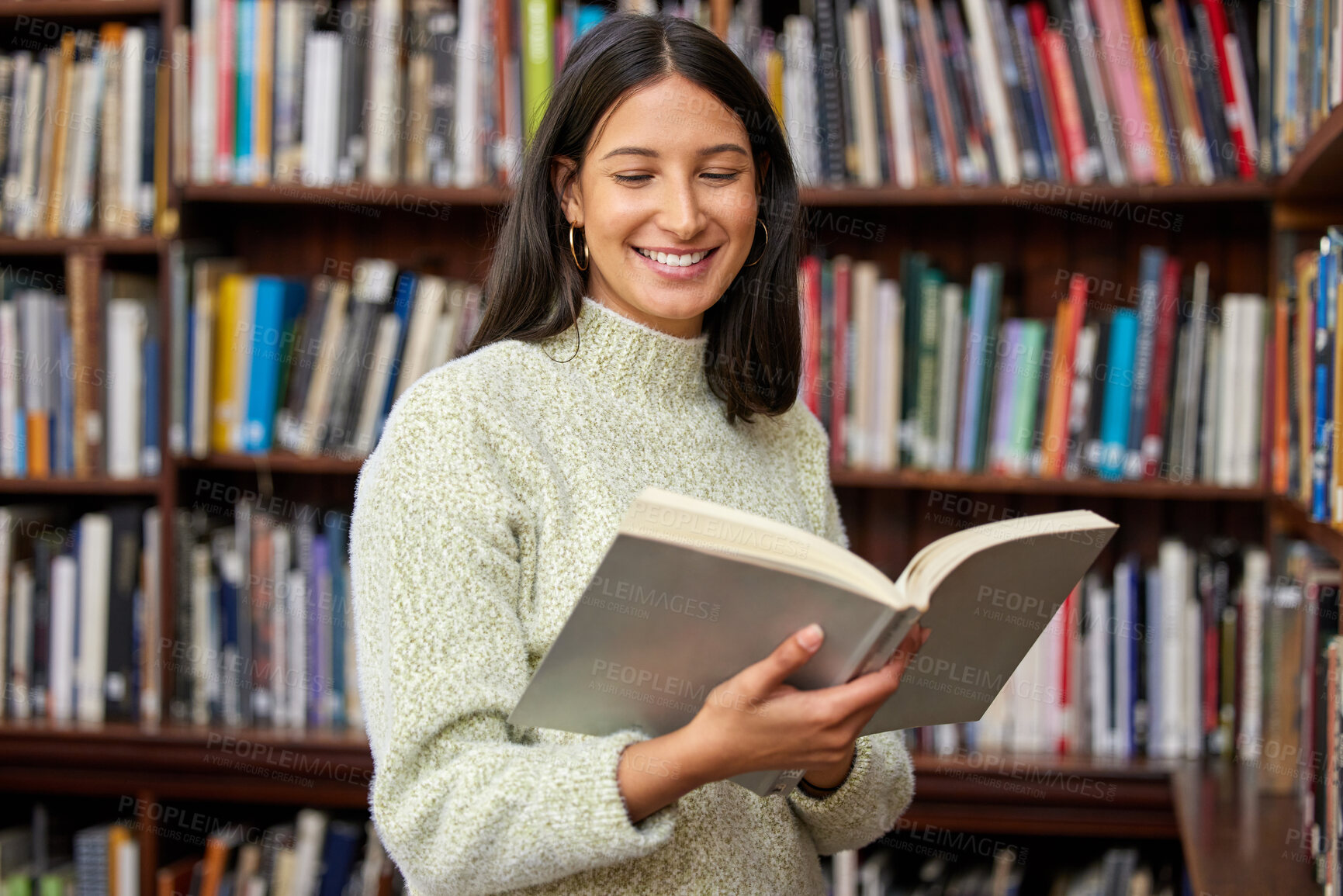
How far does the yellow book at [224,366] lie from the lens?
200 centimetres

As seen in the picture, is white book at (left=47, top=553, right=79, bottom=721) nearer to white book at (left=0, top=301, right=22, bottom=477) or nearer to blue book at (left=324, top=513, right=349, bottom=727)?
white book at (left=0, top=301, right=22, bottom=477)

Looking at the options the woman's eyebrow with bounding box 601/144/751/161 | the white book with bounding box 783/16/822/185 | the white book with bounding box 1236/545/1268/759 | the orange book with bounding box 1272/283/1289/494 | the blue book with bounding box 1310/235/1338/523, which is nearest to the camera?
the woman's eyebrow with bounding box 601/144/751/161

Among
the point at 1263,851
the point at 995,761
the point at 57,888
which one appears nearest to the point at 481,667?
the point at 1263,851

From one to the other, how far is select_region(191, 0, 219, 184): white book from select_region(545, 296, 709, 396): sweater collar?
1.16 m

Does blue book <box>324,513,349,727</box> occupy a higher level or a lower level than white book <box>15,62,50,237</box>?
lower

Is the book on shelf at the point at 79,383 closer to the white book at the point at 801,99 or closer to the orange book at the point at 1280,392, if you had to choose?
the white book at the point at 801,99

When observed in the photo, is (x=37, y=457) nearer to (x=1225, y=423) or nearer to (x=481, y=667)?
(x=481, y=667)

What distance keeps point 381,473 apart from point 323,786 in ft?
4.06

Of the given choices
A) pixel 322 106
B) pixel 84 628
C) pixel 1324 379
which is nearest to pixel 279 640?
pixel 84 628

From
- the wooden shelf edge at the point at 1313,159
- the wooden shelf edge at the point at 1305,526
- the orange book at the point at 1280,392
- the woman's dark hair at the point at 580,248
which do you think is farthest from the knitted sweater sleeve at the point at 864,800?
the orange book at the point at 1280,392

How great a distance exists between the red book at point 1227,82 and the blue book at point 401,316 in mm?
1291

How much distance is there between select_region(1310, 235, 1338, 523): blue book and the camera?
1.17 m

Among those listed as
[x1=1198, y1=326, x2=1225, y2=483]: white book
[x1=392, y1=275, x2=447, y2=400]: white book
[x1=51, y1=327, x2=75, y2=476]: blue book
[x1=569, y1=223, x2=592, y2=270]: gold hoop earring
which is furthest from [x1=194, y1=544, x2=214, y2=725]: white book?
[x1=1198, y1=326, x2=1225, y2=483]: white book

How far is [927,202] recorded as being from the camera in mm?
1862
